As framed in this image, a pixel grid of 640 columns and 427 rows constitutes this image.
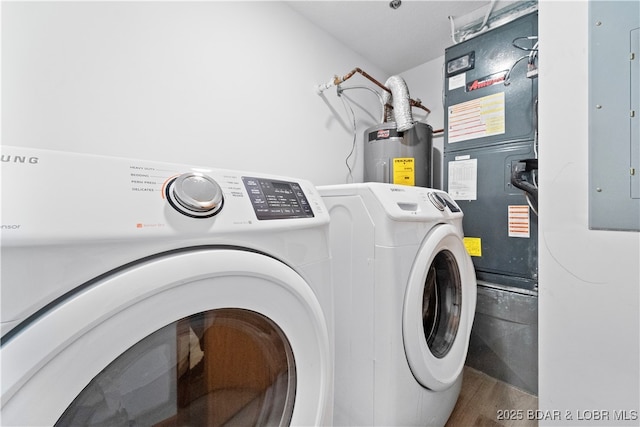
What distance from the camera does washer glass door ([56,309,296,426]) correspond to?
1.18 feet

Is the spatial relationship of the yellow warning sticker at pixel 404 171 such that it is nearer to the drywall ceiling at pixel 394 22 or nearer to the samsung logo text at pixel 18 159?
the drywall ceiling at pixel 394 22

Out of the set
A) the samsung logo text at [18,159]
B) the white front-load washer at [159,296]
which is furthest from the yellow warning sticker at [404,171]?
the samsung logo text at [18,159]

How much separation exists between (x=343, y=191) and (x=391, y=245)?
0.80ft

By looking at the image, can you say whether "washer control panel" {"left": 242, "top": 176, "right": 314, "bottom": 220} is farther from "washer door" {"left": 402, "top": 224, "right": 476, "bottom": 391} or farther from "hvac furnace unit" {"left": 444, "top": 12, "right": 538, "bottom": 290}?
"hvac furnace unit" {"left": 444, "top": 12, "right": 538, "bottom": 290}

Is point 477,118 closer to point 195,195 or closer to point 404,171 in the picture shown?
point 404,171

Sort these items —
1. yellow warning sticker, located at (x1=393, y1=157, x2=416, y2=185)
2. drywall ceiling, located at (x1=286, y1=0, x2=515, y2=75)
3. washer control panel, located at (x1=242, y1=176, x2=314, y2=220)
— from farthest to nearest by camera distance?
yellow warning sticker, located at (x1=393, y1=157, x2=416, y2=185) → drywall ceiling, located at (x1=286, y1=0, x2=515, y2=75) → washer control panel, located at (x1=242, y1=176, x2=314, y2=220)

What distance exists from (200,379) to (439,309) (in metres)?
0.94

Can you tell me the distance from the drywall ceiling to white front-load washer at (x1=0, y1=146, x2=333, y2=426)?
131 centimetres

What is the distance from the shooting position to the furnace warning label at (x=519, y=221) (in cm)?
124

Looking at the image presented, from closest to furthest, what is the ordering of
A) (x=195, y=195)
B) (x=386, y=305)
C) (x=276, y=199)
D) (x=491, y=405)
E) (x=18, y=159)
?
1. (x=18, y=159)
2. (x=195, y=195)
3. (x=276, y=199)
4. (x=386, y=305)
5. (x=491, y=405)

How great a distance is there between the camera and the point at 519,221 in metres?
1.25

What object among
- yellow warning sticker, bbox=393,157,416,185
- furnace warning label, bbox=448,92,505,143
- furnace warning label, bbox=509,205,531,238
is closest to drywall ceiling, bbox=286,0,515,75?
furnace warning label, bbox=448,92,505,143

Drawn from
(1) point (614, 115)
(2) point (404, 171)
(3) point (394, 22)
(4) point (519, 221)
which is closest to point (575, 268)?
(1) point (614, 115)

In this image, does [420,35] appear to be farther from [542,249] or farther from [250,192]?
[250,192]
